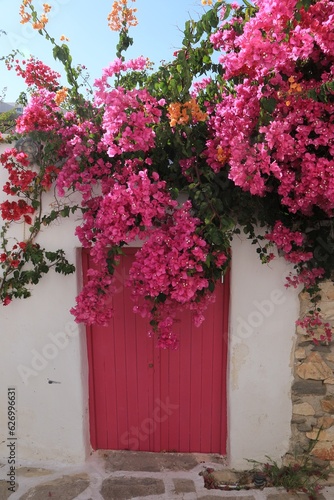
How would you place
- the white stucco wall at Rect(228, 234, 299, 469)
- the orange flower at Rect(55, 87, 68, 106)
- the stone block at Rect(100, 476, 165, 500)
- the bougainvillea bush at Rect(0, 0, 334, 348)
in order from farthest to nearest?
the stone block at Rect(100, 476, 165, 500)
the white stucco wall at Rect(228, 234, 299, 469)
the orange flower at Rect(55, 87, 68, 106)
the bougainvillea bush at Rect(0, 0, 334, 348)

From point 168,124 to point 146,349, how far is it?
2.09 meters

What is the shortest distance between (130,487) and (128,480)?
3.6 inches

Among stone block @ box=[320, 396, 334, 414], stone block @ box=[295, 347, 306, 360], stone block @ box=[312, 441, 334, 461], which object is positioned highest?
stone block @ box=[295, 347, 306, 360]

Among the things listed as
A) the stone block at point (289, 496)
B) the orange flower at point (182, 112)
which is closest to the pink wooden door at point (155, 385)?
the stone block at point (289, 496)

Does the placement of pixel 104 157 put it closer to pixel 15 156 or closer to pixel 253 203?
pixel 15 156

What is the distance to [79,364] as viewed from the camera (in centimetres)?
373

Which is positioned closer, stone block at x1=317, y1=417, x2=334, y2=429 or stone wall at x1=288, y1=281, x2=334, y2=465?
stone wall at x1=288, y1=281, x2=334, y2=465

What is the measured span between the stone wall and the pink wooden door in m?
0.66

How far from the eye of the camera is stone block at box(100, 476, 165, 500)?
3543mm

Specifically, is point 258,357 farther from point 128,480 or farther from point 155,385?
point 128,480

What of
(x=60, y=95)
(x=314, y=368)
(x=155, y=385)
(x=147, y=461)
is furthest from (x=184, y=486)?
(x=60, y=95)

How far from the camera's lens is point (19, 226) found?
3.57 m

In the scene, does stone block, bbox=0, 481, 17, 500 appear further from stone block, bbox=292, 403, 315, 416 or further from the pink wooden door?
stone block, bbox=292, 403, 315, 416

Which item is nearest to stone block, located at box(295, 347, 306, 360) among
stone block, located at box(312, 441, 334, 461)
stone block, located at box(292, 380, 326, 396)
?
stone block, located at box(292, 380, 326, 396)
